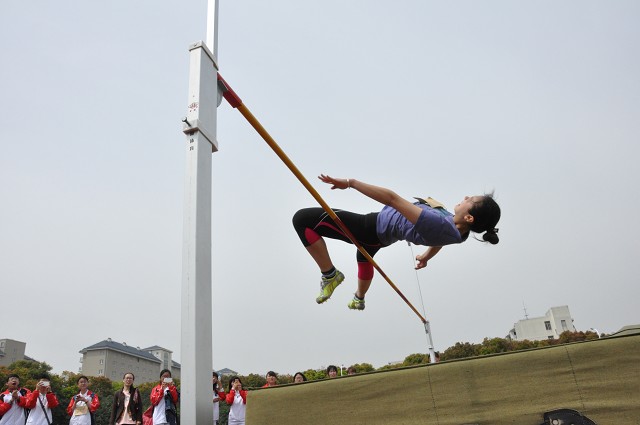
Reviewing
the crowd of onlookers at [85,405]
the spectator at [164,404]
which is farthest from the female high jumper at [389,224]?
the spectator at [164,404]

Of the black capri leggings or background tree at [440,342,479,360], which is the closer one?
the black capri leggings

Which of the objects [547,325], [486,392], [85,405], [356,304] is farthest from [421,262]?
[547,325]

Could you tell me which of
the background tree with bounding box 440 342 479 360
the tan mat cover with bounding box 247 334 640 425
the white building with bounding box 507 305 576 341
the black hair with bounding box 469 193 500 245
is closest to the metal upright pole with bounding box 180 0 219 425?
the tan mat cover with bounding box 247 334 640 425

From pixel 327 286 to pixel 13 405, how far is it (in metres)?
4.64

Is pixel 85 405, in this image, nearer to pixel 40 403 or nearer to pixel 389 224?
pixel 40 403

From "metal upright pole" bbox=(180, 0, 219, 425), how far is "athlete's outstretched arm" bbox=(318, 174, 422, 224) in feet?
2.45

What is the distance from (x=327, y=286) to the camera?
3.09m

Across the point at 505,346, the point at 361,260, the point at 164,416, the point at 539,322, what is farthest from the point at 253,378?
the point at 539,322

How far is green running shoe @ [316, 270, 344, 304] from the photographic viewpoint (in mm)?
3074

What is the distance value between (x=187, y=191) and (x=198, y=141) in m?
0.21

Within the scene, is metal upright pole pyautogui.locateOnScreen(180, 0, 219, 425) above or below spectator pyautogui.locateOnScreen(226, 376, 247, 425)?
above

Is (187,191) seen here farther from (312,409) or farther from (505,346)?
(505,346)

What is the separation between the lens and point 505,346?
1719cm

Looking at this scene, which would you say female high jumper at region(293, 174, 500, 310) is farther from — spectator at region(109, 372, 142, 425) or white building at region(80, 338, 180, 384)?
white building at region(80, 338, 180, 384)
